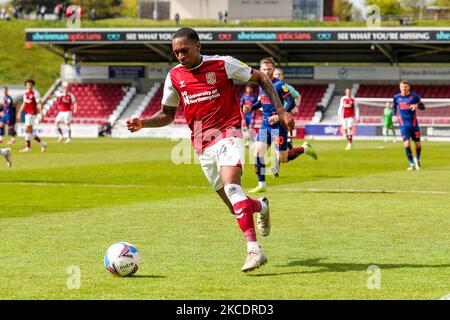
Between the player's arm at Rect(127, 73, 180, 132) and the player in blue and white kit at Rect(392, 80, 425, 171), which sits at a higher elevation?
the player's arm at Rect(127, 73, 180, 132)

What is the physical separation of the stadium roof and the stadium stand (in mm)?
2709

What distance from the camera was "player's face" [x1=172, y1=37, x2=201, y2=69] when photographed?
29.8 ft

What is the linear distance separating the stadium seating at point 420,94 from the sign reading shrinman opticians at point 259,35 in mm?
3705

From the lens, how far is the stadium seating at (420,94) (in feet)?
171

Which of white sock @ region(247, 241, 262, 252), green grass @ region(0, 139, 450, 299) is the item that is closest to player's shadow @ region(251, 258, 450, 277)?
green grass @ region(0, 139, 450, 299)

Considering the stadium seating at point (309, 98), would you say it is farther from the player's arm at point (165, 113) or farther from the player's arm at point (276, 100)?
the player's arm at point (276, 100)

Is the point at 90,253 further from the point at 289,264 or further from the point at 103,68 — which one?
the point at 103,68

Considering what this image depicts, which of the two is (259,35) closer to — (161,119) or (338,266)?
(161,119)

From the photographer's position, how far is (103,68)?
65812mm

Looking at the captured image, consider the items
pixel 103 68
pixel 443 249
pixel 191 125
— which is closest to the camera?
pixel 191 125

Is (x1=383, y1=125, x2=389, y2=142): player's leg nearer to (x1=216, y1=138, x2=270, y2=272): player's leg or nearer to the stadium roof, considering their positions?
the stadium roof

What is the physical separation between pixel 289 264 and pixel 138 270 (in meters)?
1.54

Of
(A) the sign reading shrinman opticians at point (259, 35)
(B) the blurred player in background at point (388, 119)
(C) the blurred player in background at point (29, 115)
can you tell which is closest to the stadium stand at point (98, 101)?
(A) the sign reading shrinman opticians at point (259, 35)
